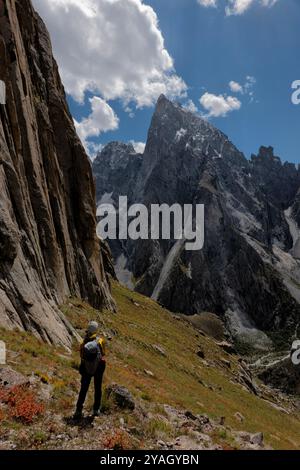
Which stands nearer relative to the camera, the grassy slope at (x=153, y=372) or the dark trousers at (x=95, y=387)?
the dark trousers at (x=95, y=387)

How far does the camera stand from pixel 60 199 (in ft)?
148

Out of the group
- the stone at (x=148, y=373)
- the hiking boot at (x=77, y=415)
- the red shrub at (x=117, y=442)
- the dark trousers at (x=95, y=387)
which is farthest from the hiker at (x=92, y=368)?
the stone at (x=148, y=373)

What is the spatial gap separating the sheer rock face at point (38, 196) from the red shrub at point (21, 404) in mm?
7500

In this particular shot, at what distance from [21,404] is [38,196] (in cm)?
2513

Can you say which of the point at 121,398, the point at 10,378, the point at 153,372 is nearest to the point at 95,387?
the point at 121,398

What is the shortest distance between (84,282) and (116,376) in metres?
27.3

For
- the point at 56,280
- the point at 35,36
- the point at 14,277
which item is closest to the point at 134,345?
the point at 56,280

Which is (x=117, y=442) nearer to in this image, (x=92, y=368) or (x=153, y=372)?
(x=92, y=368)

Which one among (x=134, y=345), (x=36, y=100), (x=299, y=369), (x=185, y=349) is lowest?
(x=299, y=369)

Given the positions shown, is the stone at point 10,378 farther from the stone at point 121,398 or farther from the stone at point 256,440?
the stone at point 256,440

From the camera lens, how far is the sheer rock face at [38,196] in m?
24.5

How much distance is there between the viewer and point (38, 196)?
3594cm

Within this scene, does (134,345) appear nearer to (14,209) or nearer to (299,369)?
(14,209)
